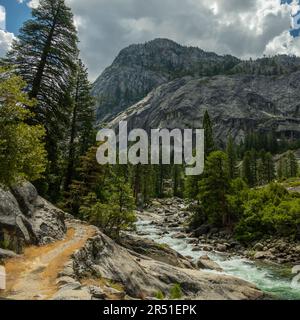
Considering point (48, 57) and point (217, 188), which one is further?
point (217, 188)

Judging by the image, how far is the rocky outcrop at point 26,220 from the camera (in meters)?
19.4

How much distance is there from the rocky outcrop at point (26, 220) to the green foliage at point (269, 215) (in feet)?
88.1

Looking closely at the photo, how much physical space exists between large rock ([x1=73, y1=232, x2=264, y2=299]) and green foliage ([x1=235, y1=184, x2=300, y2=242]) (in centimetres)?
1931

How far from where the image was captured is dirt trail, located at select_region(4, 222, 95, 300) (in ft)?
45.7

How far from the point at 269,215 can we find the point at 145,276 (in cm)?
2763

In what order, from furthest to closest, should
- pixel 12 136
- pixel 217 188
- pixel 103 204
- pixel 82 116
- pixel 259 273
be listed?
pixel 217 188
pixel 82 116
pixel 259 273
pixel 103 204
pixel 12 136

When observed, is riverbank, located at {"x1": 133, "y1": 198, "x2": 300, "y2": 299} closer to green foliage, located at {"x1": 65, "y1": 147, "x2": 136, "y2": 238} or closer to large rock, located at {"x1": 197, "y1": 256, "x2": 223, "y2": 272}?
large rock, located at {"x1": 197, "y1": 256, "x2": 223, "y2": 272}

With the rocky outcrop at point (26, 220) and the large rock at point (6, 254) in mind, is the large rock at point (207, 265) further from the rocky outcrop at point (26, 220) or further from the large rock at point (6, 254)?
the large rock at point (6, 254)

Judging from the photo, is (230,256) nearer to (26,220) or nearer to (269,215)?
(269,215)

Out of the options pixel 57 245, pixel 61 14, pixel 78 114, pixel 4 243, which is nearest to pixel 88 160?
pixel 78 114

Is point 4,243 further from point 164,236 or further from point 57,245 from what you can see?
point 164,236

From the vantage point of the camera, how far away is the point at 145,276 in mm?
20734

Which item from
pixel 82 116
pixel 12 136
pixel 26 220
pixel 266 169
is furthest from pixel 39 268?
pixel 266 169

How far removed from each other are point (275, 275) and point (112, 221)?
13983 mm
